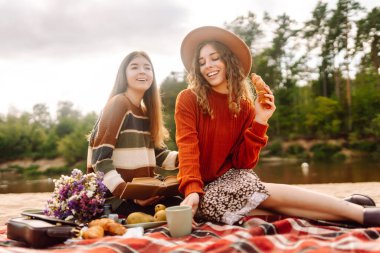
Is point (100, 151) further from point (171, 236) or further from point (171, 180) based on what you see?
point (171, 236)

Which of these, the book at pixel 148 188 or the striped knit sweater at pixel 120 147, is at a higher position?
the striped knit sweater at pixel 120 147

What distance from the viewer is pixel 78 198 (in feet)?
9.87

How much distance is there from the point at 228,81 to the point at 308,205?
112 centimetres

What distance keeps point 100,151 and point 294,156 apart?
30580mm

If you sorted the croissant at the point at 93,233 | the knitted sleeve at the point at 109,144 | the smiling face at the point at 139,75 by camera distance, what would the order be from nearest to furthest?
the croissant at the point at 93,233
the knitted sleeve at the point at 109,144
the smiling face at the point at 139,75

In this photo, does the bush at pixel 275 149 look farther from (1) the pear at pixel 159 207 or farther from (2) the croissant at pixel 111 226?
(2) the croissant at pixel 111 226

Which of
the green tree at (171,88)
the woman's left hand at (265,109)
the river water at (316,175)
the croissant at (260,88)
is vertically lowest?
the river water at (316,175)

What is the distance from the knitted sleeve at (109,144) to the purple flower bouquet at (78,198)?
7 cm

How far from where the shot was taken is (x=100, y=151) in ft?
10.5

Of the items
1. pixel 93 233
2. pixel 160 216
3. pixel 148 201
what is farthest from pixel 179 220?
pixel 148 201

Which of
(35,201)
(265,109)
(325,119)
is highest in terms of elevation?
(325,119)

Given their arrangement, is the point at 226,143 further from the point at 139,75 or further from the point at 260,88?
the point at 139,75

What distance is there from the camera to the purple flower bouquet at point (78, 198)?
9.89 ft

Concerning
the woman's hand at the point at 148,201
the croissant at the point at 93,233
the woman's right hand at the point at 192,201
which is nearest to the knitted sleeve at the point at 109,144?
the woman's hand at the point at 148,201
